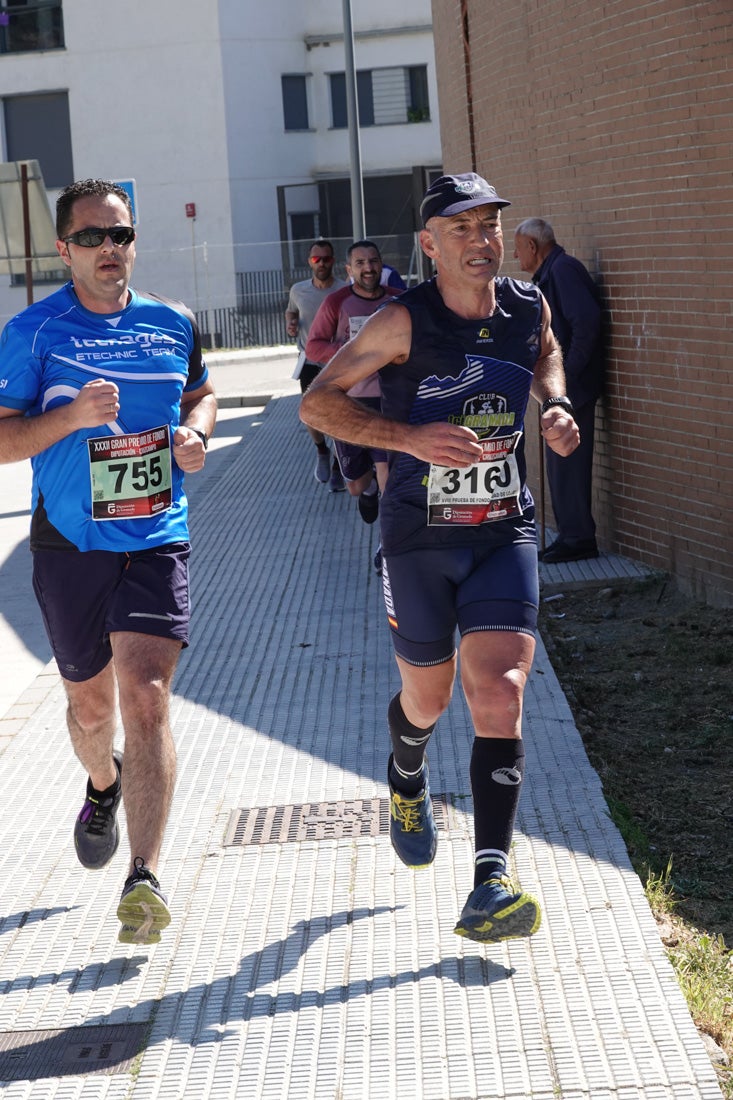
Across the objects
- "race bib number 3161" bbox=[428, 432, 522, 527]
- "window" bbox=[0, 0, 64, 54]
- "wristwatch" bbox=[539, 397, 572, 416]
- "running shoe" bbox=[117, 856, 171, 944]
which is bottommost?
"running shoe" bbox=[117, 856, 171, 944]

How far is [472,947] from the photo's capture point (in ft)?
14.3

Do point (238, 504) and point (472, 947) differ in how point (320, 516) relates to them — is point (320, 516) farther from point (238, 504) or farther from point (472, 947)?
point (472, 947)

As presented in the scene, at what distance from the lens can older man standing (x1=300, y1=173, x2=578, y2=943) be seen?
4445 millimetres

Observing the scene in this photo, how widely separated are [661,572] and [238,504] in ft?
16.3

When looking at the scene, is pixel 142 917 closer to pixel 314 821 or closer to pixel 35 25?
pixel 314 821

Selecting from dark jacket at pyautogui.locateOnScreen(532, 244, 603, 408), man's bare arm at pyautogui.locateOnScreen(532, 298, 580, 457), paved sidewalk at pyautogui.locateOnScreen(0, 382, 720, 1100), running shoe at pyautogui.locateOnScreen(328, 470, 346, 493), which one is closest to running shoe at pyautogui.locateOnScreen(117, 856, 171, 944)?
paved sidewalk at pyautogui.locateOnScreen(0, 382, 720, 1100)

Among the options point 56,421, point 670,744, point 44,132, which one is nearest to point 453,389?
point 56,421

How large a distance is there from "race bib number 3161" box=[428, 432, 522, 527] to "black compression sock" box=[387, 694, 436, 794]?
64 cm

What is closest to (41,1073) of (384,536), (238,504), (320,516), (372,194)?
(384,536)

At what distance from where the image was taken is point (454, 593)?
458 centimetres

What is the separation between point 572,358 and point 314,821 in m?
4.93

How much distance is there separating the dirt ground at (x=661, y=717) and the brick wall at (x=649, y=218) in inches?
17.5

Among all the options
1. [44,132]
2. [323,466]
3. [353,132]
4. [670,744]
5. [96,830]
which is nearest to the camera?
[96,830]

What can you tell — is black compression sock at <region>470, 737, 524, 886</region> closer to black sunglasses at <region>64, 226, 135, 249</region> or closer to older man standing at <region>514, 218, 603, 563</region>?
black sunglasses at <region>64, 226, 135, 249</region>
